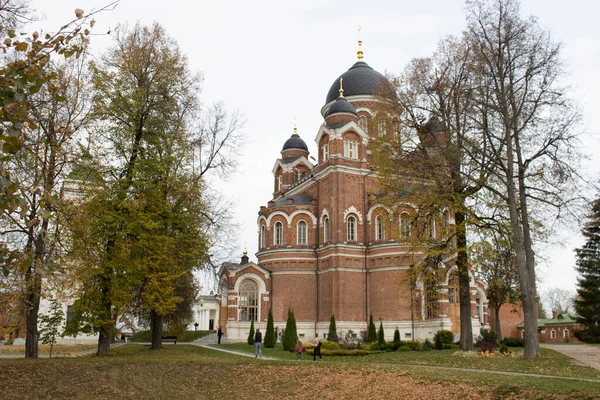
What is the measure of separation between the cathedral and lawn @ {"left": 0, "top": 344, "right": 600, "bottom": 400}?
14.9m

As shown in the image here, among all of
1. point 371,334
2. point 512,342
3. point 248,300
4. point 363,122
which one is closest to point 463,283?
point 371,334

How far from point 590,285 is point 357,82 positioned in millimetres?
21714

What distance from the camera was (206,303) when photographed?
2456 inches

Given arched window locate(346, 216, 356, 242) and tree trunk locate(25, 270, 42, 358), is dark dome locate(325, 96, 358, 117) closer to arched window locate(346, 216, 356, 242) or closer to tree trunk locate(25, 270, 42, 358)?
arched window locate(346, 216, 356, 242)

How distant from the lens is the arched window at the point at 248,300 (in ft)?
118

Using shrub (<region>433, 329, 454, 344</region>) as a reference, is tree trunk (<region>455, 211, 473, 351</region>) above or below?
above

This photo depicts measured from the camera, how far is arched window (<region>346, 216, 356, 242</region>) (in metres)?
34.5

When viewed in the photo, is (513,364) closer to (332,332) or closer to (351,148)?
(332,332)

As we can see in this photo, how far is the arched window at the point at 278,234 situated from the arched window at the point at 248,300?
125 inches

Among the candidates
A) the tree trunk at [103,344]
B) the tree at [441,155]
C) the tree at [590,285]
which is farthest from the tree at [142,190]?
the tree at [590,285]

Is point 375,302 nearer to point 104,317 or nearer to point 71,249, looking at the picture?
point 104,317

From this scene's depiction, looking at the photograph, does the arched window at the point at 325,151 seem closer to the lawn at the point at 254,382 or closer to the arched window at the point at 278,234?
the arched window at the point at 278,234

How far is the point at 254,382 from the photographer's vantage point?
1627cm

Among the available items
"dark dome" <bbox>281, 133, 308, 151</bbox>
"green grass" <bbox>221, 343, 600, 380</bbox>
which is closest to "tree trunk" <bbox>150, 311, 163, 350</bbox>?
"green grass" <bbox>221, 343, 600, 380</bbox>
